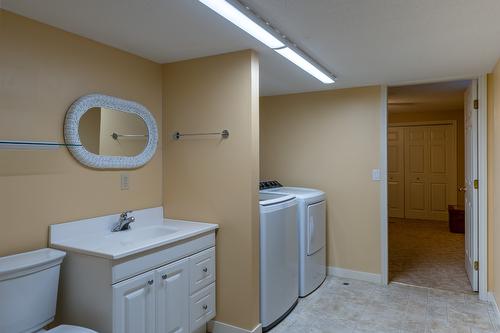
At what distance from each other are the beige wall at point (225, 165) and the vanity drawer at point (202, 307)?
87mm

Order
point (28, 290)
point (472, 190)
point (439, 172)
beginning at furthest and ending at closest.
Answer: point (439, 172) → point (472, 190) → point (28, 290)

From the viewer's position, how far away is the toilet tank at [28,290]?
1.66 meters

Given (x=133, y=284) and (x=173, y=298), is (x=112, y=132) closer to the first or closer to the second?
(x=133, y=284)

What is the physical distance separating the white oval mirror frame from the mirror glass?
3 cm

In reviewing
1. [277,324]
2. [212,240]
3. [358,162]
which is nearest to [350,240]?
[358,162]

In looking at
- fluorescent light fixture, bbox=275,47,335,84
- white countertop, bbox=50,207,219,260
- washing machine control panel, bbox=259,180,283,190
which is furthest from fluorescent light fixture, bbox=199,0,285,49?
washing machine control panel, bbox=259,180,283,190

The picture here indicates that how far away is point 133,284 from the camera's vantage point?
76.7 inches

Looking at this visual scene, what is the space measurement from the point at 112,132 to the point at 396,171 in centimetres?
650

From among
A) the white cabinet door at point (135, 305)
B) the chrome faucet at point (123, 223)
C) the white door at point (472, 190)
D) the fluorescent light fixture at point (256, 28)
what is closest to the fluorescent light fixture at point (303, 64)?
the fluorescent light fixture at point (256, 28)

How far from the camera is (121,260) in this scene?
1.88 metres

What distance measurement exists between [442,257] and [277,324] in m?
3.01

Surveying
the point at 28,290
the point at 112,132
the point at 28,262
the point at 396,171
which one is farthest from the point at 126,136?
the point at 396,171

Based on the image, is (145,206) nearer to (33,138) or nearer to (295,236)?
(33,138)

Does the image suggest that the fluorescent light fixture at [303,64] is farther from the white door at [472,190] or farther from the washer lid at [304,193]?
the white door at [472,190]
